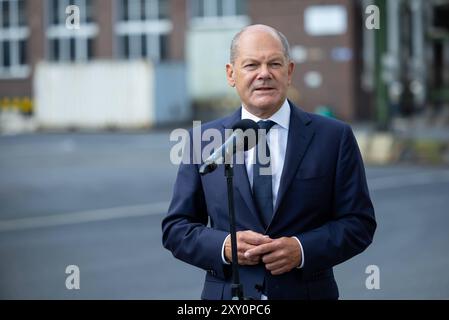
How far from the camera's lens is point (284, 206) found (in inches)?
130

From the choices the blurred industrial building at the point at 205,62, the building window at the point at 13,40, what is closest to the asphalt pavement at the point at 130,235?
the blurred industrial building at the point at 205,62

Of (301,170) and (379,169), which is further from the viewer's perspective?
(379,169)

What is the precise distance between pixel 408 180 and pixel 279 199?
15.9m

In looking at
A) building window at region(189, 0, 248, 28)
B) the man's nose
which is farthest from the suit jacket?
building window at region(189, 0, 248, 28)

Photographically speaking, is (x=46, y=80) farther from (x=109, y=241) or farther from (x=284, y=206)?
(x=284, y=206)

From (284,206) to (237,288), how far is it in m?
0.39

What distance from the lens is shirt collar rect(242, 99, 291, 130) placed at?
3.40 metres

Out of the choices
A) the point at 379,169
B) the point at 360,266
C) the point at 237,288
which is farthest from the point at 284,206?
the point at 379,169

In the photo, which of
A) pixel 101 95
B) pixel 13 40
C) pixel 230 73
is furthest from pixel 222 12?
pixel 230 73

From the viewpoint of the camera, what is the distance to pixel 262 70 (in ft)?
10.7

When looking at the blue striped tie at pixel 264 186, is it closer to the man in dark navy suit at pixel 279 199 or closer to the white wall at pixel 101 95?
the man in dark navy suit at pixel 279 199

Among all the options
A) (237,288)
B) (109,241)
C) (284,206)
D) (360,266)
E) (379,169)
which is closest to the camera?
(237,288)

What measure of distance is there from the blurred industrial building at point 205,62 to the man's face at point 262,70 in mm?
33054

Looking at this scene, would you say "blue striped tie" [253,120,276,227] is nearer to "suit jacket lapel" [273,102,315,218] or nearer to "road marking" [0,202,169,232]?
"suit jacket lapel" [273,102,315,218]
